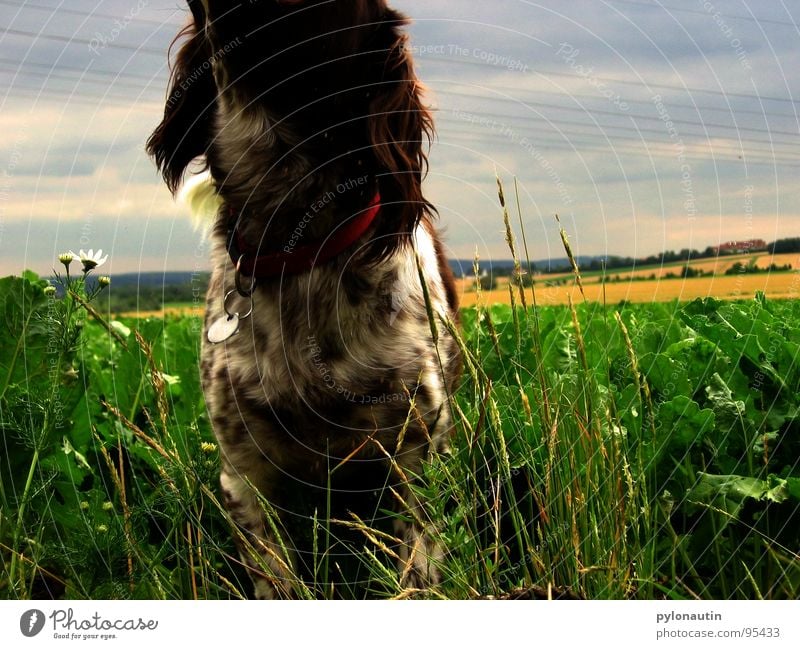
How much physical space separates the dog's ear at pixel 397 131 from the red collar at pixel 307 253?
8cm

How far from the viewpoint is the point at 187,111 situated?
2.87 meters

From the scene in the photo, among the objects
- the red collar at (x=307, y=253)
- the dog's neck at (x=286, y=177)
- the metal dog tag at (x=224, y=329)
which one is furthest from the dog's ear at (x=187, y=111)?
the metal dog tag at (x=224, y=329)

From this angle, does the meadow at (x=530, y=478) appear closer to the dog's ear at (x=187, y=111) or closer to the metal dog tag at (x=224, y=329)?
the metal dog tag at (x=224, y=329)

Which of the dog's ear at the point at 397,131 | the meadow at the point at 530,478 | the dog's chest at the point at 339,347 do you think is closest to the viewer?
the meadow at the point at 530,478

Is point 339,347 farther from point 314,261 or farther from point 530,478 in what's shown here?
point 530,478

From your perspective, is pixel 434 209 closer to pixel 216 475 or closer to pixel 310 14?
pixel 310 14

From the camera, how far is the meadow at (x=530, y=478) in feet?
6.26

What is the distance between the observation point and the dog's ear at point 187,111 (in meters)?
2.72

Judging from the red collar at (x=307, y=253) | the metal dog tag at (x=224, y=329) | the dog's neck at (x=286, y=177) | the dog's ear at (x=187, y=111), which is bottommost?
the metal dog tag at (x=224, y=329)

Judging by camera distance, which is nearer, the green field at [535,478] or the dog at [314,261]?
the green field at [535,478]

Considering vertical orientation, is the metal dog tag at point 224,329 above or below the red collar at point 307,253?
below

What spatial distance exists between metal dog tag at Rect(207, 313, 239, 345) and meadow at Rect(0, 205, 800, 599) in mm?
254

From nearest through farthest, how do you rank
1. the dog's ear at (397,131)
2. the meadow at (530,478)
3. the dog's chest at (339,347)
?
the meadow at (530,478) < the dog's ear at (397,131) < the dog's chest at (339,347)

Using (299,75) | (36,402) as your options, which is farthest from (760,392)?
(36,402)
